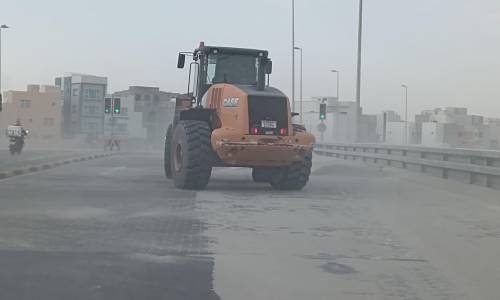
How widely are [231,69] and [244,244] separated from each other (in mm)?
9317

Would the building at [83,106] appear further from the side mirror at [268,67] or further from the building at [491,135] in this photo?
the side mirror at [268,67]

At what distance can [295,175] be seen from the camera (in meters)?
16.8

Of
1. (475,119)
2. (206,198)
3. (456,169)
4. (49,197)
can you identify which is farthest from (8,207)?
(475,119)

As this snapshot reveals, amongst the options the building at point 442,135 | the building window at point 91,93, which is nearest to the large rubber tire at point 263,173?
the building at point 442,135

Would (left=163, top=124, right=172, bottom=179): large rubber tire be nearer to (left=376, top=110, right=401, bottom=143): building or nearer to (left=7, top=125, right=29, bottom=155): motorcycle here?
(left=7, top=125, right=29, bottom=155): motorcycle

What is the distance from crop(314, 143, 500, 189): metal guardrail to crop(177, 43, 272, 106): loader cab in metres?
5.68

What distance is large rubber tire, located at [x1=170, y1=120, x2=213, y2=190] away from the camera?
1549 centimetres

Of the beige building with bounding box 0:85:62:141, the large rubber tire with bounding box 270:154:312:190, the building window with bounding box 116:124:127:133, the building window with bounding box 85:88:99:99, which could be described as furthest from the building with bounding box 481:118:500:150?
the beige building with bounding box 0:85:62:141

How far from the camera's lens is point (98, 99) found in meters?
64.7

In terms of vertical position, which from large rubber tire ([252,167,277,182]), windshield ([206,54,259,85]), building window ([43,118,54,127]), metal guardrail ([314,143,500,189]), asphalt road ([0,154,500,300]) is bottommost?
asphalt road ([0,154,500,300])

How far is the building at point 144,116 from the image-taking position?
67.1 metres

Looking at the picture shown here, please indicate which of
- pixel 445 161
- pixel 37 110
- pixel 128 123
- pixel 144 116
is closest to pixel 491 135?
pixel 445 161

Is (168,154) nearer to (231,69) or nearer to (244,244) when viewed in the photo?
(231,69)

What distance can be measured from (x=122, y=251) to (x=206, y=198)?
606cm
